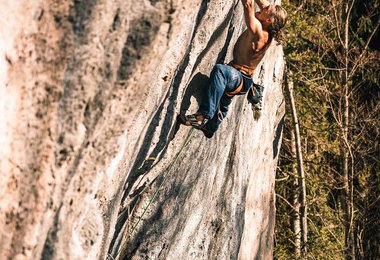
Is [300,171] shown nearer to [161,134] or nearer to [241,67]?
[241,67]

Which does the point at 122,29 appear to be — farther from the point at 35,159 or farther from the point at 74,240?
the point at 74,240

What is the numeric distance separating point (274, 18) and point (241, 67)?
0.63 m

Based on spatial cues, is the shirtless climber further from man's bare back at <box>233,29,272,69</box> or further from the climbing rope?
the climbing rope

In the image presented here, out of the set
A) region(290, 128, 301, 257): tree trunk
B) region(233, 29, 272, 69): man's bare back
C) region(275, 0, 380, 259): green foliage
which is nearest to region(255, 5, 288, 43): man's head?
region(233, 29, 272, 69): man's bare back

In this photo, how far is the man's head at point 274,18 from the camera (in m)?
6.55

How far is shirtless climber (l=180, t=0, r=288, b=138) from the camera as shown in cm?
658

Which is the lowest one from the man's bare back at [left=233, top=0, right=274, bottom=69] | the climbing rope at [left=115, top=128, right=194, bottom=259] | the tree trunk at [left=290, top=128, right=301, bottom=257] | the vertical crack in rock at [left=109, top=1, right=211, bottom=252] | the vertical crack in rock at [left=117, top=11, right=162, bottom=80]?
the tree trunk at [left=290, top=128, right=301, bottom=257]

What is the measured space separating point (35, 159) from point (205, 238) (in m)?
4.17

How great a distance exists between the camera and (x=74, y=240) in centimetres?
438

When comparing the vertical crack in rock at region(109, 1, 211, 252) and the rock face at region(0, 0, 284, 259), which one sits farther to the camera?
the vertical crack in rock at region(109, 1, 211, 252)

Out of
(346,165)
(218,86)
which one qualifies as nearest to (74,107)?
(218,86)

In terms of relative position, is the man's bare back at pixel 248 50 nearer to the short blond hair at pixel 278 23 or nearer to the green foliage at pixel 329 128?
the short blond hair at pixel 278 23

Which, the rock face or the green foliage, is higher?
the rock face

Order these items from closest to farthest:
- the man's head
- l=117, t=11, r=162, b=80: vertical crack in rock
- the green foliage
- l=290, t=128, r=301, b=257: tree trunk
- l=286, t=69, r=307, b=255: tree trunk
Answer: l=117, t=11, r=162, b=80: vertical crack in rock < the man's head < l=286, t=69, r=307, b=255: tree trunk < l=290, t=128, r=301, b=257: tree trunk < the green foliage
